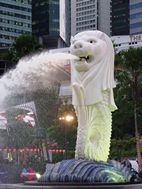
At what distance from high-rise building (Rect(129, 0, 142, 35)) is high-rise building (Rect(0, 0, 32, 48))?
130 ft

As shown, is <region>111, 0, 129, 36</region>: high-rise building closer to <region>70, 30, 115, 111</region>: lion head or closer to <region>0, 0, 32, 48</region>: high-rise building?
<region>0, 0, 32, 48</region>: high-rise building

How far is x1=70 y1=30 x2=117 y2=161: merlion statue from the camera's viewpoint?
19.1m

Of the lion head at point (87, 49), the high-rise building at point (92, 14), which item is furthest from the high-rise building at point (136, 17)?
the lion head at point (87, 49)

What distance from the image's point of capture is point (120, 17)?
172750mm

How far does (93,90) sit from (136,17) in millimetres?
136093

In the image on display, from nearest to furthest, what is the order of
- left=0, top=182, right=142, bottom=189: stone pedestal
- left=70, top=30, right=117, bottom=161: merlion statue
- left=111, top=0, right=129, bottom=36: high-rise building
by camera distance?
left=0, top=182, right=142, bottom=189: stone pedestal
left=70, top=30, right=117, bottom=161: merlion statue
left=111, top=0, right=129, bottom=36: high-rise building

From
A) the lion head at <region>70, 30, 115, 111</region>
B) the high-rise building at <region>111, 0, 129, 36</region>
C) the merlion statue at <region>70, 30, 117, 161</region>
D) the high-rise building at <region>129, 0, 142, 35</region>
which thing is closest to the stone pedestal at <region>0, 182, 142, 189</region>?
the merlion statue at <region>70, 30, 117, 161</region>

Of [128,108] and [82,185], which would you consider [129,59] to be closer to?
[128,108]

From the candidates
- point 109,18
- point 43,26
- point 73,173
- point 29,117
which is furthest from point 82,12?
point 73,173

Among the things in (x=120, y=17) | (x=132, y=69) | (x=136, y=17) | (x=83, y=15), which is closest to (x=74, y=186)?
(x=132, y=69)

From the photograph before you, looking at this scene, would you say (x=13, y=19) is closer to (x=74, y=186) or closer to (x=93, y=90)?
(x=93, y=90)

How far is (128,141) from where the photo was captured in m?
51.4

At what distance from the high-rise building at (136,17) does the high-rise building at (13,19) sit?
130 feet

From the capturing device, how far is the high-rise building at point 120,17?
168m
